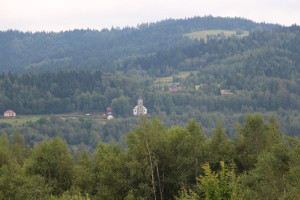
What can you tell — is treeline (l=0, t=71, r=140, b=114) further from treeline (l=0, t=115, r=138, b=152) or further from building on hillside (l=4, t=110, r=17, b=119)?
treeline (l=0, t=115, r=138, b=152)

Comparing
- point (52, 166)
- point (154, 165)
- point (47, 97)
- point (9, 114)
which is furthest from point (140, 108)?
point (154, 165)

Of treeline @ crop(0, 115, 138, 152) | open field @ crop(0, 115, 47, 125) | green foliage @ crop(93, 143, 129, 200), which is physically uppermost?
green foliage @ crop(93, 143, 129, 200)

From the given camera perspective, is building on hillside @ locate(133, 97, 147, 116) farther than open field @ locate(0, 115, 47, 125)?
Yes

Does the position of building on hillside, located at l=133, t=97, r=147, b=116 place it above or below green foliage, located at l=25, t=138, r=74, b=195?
below

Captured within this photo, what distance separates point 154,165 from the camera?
123ft

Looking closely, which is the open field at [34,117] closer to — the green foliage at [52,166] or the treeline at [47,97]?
the treeline at [47,97]

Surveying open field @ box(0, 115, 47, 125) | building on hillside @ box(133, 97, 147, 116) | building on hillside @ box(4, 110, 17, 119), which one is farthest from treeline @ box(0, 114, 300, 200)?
building on hillside @ box(133, 97, 147, 116)

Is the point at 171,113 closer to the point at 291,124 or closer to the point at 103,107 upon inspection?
the point at 103,107

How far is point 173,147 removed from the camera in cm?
4128

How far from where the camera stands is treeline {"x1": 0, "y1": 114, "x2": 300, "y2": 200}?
110ft

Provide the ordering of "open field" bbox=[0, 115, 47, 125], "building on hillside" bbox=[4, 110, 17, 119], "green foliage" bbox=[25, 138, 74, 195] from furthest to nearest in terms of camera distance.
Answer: "building on hillside" bbox=[4, 110, 17, 119]
"open field" bbox=[0, 115, 47, 125]
"green foliage" bbox=[25, 138, 74, 195]

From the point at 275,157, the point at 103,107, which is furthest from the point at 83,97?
the point at 275,157

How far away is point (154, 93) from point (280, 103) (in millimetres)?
51668

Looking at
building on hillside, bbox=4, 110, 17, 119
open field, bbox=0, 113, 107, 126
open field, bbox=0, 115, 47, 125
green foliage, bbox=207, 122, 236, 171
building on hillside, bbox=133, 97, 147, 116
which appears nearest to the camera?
green foliage, bbox=207, 122, 236, 171
